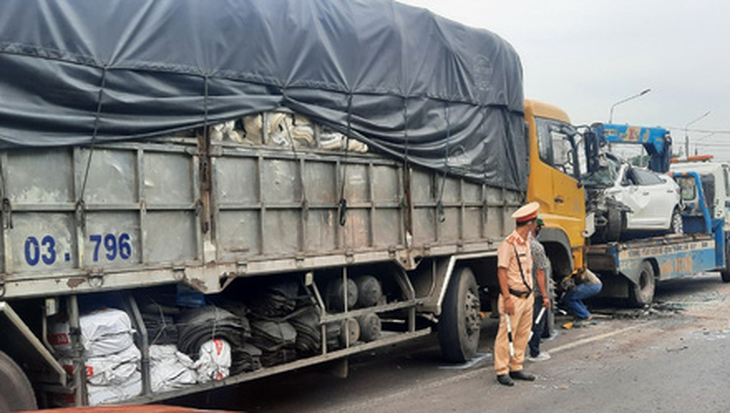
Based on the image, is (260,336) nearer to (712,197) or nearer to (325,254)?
(325,254)

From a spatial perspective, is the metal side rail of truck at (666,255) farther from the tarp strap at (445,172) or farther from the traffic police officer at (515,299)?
the tarp strap at (445,172)

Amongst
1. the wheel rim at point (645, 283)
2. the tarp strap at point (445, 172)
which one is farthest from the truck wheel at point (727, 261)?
the tarp strap at point (445, 172)

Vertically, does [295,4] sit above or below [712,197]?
above

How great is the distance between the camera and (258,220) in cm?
531

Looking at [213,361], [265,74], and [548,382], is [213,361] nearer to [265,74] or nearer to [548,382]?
[265,74]

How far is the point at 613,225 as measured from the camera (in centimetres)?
1147

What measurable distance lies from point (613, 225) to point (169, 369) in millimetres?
8775

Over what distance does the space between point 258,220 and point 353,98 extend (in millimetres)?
1636

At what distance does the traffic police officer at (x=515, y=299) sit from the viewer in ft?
22.1

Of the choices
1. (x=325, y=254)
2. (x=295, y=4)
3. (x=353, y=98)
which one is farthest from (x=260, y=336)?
(x=295, y=4)

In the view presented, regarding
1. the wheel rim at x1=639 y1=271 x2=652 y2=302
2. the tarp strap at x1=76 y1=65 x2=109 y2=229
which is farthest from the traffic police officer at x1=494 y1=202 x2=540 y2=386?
the wheel rim at x1=639 y1=271 x2=652 y2=302

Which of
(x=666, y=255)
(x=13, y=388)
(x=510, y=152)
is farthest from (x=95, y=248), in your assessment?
(x=666, y=255)

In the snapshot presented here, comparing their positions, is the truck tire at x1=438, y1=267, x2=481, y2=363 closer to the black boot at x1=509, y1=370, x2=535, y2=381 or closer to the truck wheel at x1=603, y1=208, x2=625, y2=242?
the black boot at x1=509, y1=370, x2=535, y2=381

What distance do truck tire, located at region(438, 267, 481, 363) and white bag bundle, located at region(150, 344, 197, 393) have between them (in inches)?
134
